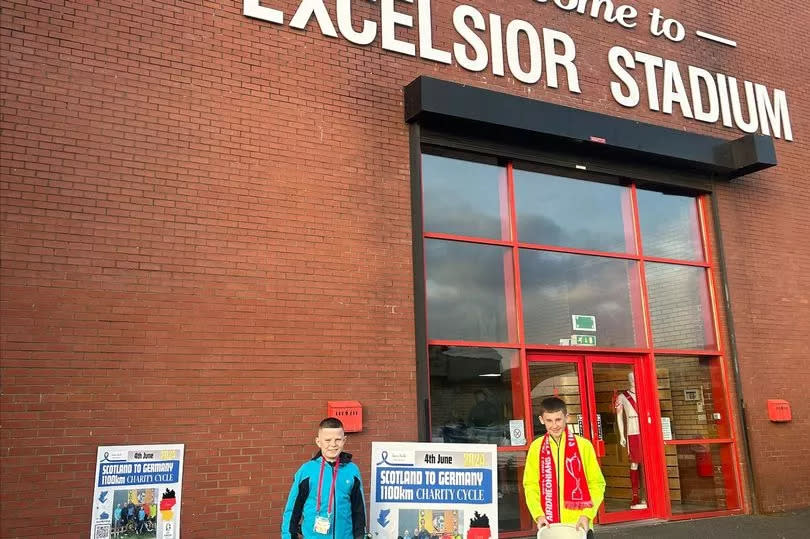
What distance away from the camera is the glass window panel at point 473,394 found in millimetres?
8039

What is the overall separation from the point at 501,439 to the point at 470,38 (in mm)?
5138

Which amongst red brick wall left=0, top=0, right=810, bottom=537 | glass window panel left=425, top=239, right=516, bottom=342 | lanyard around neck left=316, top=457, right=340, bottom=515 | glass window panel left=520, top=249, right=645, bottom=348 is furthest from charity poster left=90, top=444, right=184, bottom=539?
glass window panel left=520, top=249, right=645, bottom=348

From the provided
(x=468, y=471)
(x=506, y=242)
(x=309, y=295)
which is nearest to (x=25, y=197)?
(x=309, y=295)

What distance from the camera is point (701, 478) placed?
9688 millimetres

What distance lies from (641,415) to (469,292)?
10.2ft

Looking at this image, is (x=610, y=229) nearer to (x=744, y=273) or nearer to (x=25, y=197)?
(x=744, y=273)

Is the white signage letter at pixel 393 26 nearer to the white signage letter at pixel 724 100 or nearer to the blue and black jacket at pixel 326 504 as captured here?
the white signage letter at pixel 724 100

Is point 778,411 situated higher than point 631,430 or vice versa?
point 778,411

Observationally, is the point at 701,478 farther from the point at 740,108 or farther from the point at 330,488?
the point at 330,488

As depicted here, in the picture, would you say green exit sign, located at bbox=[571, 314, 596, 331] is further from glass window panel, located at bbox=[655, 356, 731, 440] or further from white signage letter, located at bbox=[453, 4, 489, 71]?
white signage letter, located at bbox=[453, 4, 489, 71]

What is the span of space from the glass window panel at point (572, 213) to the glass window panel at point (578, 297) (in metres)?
0.23

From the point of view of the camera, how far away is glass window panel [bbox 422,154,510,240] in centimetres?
871

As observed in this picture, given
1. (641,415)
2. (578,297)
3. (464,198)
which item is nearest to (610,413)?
(641,415)

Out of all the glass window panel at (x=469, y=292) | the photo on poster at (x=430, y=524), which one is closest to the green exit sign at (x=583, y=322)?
the glass window panel at (x=469, y=292)
